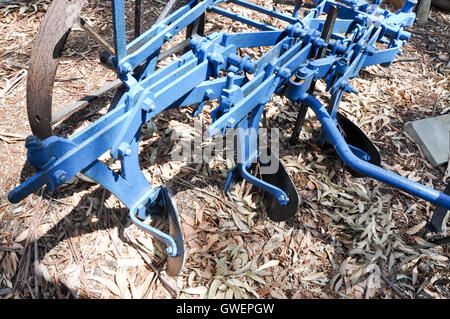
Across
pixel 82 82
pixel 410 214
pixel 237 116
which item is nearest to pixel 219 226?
pixel 237 116

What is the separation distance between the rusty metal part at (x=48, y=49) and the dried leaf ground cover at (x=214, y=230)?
40.8 inches

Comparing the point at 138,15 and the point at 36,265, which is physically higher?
the point at 138,15

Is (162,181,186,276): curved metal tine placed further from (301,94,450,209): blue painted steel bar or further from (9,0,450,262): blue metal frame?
(301,94,450,209): blue painted steel bar

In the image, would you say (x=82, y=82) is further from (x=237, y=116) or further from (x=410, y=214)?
(x=410, y=214)

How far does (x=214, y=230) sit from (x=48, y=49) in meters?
1.93

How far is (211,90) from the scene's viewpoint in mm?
2826

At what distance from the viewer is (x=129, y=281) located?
2775mm

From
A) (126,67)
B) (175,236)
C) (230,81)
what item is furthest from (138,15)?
(175,236)

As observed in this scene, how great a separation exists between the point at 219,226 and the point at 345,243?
1.17 m

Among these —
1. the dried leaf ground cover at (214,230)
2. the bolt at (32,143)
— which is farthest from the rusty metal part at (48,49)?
the dried leaf ground cover at (214,230)

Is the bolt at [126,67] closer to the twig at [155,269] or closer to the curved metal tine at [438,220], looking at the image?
the twig at [155,269]

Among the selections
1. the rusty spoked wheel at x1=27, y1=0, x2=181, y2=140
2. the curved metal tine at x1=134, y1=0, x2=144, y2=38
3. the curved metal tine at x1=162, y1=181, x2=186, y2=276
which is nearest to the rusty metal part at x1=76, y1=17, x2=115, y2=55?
the rusty spoked wheel at x1=27, y1=0, x2=181, y2=140

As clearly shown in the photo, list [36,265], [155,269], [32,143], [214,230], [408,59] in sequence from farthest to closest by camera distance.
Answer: [408,59] → [214,230] → [155,269] → [36,265] → [32,143]

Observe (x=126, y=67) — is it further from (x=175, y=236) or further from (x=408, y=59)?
(x=408, y=59)
